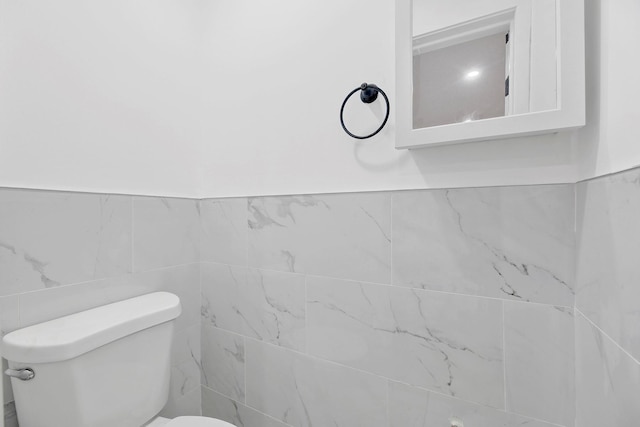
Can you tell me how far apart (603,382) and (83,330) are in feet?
4.00

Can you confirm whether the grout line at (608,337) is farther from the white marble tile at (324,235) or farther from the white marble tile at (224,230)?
the white marble tile at (224,230)

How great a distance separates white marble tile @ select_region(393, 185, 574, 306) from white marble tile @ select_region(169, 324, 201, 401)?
38.2 inches

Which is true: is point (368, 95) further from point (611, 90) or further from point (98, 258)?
point (98, 258)

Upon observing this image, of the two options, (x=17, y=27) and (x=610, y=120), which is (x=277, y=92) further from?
(x=610, y=120)

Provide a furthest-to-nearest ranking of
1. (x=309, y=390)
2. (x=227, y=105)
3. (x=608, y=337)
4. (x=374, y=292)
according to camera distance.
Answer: (x=227, y=105) → (x=309, y=390) → (x=374, y=292) → (x=608, y=337)

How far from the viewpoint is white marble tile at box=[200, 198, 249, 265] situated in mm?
1254

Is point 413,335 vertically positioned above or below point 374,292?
below

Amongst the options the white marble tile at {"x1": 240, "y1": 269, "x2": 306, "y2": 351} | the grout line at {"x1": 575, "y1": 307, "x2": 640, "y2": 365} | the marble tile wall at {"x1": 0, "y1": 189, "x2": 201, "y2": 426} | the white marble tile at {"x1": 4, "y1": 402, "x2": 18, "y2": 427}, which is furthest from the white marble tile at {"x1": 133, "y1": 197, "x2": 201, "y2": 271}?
the grout line at {"x1": 575, "y1": 307, "x2": 640, "y2": 365}

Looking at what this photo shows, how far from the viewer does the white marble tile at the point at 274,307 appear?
1.11 metres

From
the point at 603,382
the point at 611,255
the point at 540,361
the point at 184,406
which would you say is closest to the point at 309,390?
the point at 184,406

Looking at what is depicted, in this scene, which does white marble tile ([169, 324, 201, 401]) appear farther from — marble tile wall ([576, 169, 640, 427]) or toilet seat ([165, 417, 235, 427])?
marble tile wall ([576, 169, 640, 427])

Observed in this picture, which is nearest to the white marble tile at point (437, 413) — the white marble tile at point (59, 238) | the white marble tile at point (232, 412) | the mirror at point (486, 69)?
the white marble tile at point (232, 412)

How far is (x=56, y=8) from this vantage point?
0.93 meters

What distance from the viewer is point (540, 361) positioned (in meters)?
0.75
